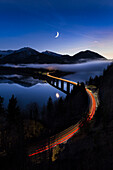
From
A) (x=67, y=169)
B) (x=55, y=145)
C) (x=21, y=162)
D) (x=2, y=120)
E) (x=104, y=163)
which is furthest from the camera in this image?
(x=2, y=120)

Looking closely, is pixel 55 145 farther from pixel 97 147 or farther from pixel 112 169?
pixel 112 169

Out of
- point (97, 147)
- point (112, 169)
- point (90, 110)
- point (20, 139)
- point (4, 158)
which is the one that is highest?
point (20, 139)

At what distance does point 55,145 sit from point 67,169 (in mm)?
21286

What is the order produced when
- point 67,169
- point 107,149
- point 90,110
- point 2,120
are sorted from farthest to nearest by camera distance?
point 2,120
point 90,110
point 107,149
point 67,169

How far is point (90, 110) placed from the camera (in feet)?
181

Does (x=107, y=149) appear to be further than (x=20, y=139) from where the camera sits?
Yes

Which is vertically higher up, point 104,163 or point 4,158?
point 4,158

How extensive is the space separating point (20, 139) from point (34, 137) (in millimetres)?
39229

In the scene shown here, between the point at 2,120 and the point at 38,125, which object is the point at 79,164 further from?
the point at 2,120

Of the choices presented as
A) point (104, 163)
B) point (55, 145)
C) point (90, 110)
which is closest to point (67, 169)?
point (104, 163)

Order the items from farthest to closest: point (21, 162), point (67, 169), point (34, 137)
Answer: point (34, 137)
point (67, 169)
point (21, 162)

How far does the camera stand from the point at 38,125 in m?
57.8

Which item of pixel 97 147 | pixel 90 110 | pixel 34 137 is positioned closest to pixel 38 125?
pixel 34 137

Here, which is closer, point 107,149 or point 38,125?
point 107,149
